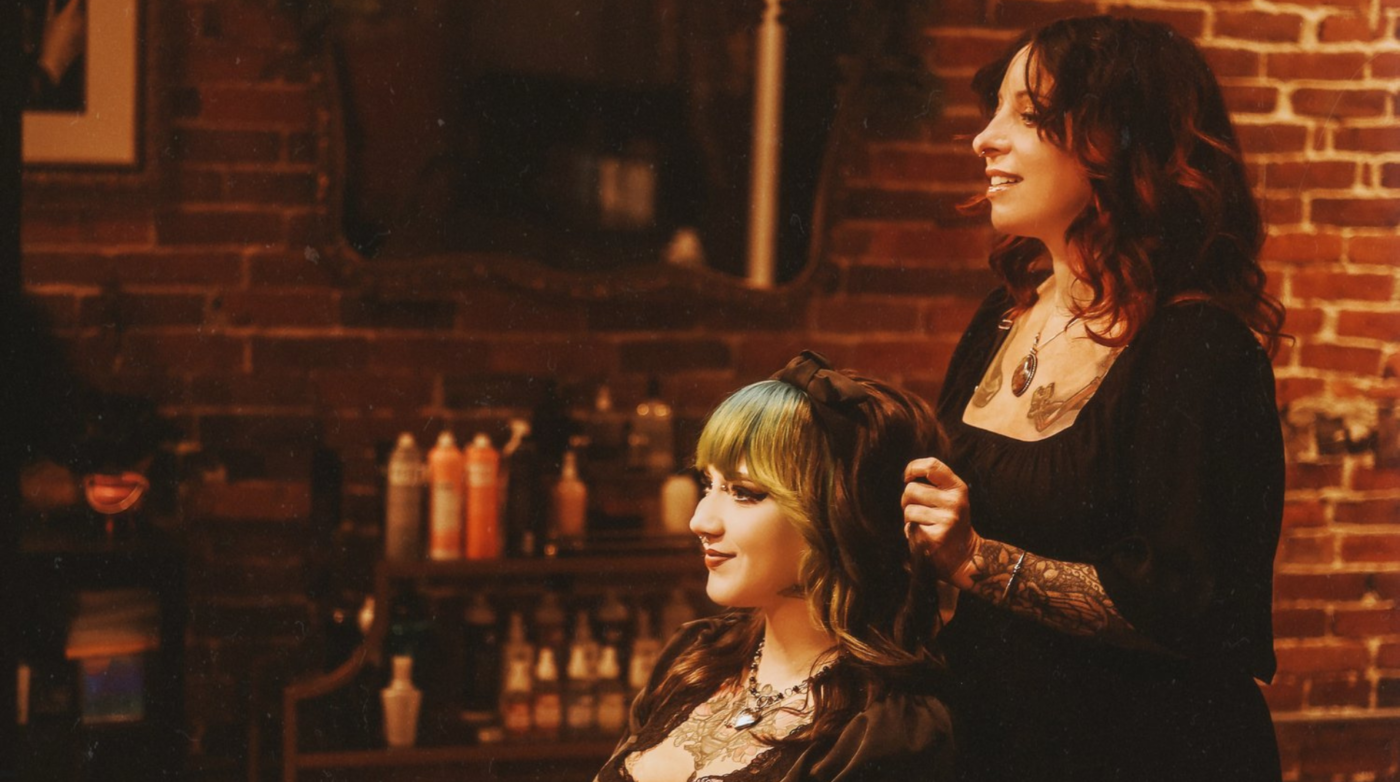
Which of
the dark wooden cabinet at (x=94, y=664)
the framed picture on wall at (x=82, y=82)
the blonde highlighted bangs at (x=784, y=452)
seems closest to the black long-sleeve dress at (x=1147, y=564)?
the blonde highlighted bangs at (x=784, y=452)

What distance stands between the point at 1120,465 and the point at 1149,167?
0.31m

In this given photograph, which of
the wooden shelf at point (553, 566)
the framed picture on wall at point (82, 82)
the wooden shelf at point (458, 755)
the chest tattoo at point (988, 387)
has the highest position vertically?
the framed picture on wall at point (82, 82)

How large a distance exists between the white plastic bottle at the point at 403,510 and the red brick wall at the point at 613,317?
25cm

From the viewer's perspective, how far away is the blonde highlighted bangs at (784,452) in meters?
1.33

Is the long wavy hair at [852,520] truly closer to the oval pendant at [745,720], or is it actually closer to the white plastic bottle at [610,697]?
the oval pendant at [745,720]

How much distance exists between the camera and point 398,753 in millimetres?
2518

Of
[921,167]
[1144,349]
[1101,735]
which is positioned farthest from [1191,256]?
[921,167]

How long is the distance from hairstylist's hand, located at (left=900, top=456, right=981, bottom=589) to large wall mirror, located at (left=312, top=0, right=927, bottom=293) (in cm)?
164

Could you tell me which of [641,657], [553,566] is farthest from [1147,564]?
[641,657]

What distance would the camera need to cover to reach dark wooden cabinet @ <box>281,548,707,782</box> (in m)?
2.49

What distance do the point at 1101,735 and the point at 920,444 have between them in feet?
1.20

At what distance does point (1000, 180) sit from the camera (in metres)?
1.45

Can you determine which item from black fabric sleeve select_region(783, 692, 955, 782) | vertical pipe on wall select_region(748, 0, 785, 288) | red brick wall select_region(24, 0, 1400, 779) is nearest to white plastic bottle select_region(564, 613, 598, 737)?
red brick wall select_region(24, 0, 1400, 779)

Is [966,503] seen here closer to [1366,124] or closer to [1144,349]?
[1144,349]
